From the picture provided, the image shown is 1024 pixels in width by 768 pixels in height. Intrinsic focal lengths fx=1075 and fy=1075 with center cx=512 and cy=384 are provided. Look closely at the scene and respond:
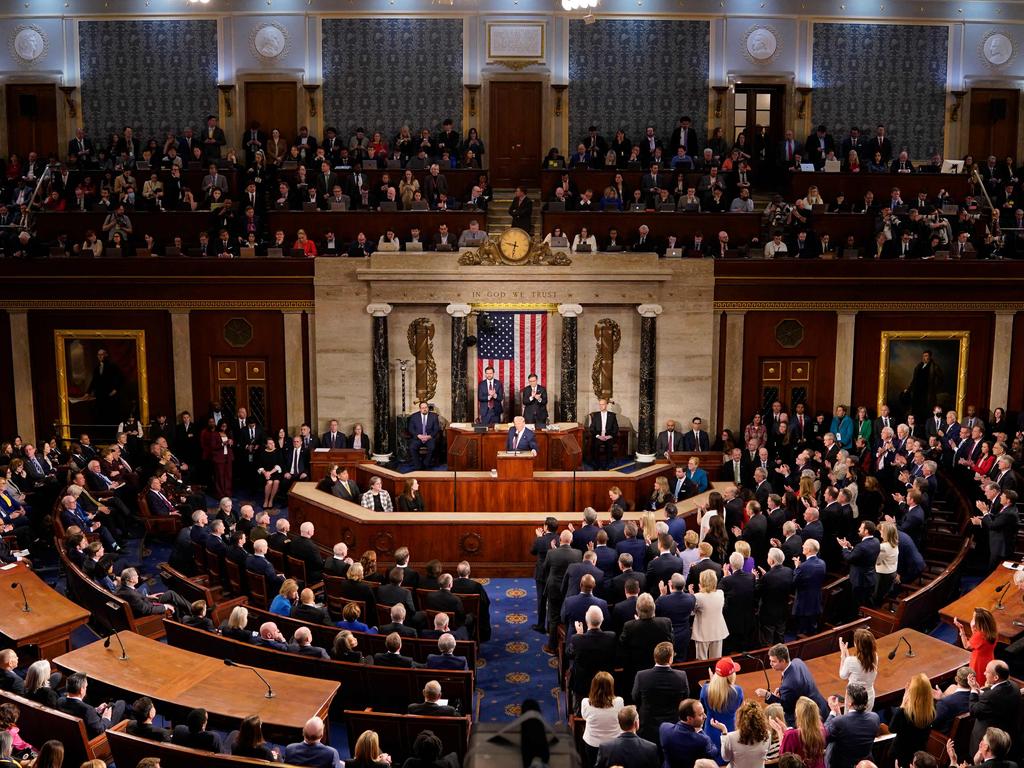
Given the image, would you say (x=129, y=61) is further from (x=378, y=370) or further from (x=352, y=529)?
(x=352, y=529)

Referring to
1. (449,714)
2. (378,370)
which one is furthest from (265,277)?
(449,714)

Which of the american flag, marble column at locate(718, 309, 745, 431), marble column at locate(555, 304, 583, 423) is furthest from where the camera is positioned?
marble column at locate(718, 309, 745, 431)

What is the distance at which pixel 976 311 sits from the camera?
1980cm

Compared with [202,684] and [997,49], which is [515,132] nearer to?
[997,49]

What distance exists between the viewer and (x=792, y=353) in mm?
19859

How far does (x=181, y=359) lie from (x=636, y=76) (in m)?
11.8

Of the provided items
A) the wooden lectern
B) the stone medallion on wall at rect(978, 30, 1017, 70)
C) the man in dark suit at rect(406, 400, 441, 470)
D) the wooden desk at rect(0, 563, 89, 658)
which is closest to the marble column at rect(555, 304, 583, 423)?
the man in dark suit at rect(406, 400, 441, 470)

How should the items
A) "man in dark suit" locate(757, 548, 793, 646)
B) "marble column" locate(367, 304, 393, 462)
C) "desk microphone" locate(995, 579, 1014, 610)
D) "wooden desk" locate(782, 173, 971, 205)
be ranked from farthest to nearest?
1. "wooden desk" locate(782, 173, 971, 205)
2. "marble column" locate(367, 304, 393, 462)
3. "man in dark suit" locate(757, 548, 793, 646)
4. "desk microphone" locate(995, 579, 1014, 610)

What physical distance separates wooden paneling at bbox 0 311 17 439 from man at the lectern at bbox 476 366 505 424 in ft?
29.1

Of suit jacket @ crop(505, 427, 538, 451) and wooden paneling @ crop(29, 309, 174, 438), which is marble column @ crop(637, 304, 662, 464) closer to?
suit jacket @ crop(505, 427, 538, 451)

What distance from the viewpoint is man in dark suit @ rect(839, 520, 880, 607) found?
11.9 metres

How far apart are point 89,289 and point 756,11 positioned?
15397 millimetres

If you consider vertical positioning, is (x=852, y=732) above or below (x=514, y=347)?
below

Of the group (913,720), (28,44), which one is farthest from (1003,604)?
(28,44)
